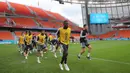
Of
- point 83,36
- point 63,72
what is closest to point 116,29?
point 83,36

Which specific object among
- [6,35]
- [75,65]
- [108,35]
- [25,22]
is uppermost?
[25,22]

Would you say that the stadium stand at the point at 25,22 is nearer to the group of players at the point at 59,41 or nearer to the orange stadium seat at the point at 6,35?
the orange stadium seat at the point at 6,35

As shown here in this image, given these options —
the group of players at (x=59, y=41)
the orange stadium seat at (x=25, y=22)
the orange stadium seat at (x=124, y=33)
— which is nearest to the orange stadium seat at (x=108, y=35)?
the orange stadium seat at (x=124, y=33)

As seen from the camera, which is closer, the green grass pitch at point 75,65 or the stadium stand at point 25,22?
the green grass pitch at point 75,65

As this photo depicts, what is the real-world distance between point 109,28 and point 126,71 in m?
74.8

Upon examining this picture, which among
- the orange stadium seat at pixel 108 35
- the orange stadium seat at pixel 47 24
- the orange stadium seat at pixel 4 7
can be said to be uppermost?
the orange stadium seat at pixel 4 7

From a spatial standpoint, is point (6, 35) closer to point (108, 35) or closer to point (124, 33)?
point (108, 35)

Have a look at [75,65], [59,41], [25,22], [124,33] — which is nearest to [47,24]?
[25,22]

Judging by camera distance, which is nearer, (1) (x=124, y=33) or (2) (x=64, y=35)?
(2) (x=64, y=35)

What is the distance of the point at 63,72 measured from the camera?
28.0ft

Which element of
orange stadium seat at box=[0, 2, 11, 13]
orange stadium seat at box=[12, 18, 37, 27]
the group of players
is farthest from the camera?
orange stadium seat at box=[12, 18, 37, 27]

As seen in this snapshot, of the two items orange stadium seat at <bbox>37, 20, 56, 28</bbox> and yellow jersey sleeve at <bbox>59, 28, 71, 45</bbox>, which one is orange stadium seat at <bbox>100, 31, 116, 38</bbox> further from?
yellow jersey sleeve at <bbox>59, 28, 71, 45</bbox>

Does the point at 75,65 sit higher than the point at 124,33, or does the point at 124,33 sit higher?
the point at 124,33

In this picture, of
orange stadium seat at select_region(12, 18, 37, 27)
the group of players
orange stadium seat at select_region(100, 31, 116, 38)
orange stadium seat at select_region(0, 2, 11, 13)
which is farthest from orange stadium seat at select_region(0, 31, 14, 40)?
orange stadium seat at select_region(100, 31, 116, 38)
